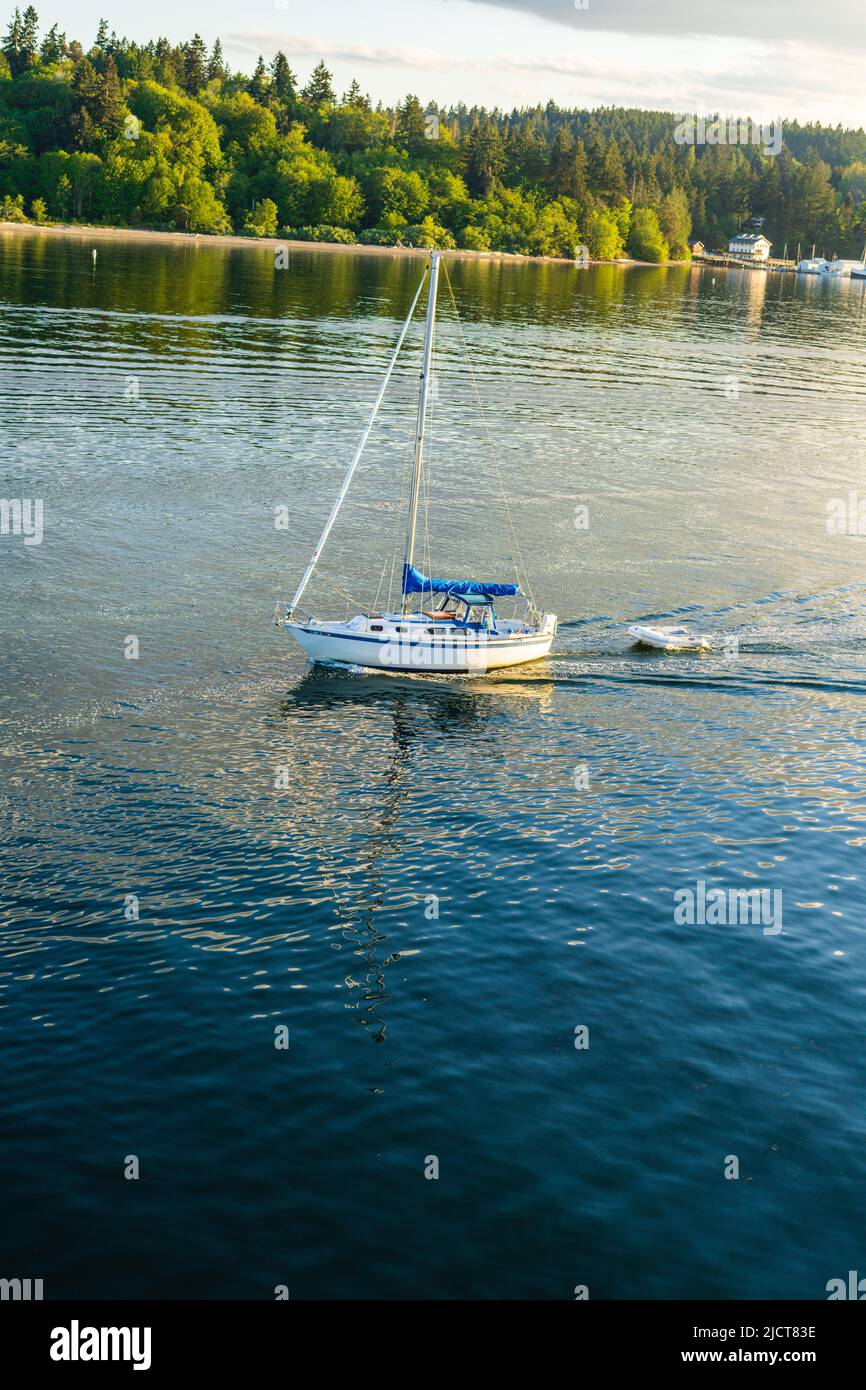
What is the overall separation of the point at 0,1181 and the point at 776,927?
Answer: 2385 cm

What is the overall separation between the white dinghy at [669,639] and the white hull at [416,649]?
5.55 m

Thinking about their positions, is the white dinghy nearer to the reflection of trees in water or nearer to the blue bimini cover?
the blue bimini cover

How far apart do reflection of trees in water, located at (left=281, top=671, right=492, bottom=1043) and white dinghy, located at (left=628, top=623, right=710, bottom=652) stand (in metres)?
10.2

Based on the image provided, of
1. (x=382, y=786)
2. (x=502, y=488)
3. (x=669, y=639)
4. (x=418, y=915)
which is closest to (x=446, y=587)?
(x=669, y=639)

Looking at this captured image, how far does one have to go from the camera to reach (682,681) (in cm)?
5891

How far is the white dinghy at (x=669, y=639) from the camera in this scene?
2434 inches

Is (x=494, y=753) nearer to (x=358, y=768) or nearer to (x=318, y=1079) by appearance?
(x=358, y=768)

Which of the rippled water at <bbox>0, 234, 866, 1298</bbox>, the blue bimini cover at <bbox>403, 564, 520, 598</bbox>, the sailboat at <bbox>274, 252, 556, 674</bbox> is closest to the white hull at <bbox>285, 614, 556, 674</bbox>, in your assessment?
the sailboat at <bbox>274, 252, 556, 674</bbox>

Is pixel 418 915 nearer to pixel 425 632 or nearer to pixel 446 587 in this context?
pixel 425 632

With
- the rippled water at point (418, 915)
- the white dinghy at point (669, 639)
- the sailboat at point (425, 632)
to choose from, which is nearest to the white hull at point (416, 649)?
the sailboat at point (425, 632)

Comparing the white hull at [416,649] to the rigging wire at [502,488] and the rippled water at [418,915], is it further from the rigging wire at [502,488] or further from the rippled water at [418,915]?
the rigging wire at [502,488]

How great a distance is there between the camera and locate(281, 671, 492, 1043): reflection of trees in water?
3566 centimetres

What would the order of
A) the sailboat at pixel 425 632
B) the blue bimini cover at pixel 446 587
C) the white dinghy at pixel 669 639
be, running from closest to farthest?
the sailboat at pixel 425 632
the blue bimini cover at pixel 446 587
the white dinghy at pixel 669 639
